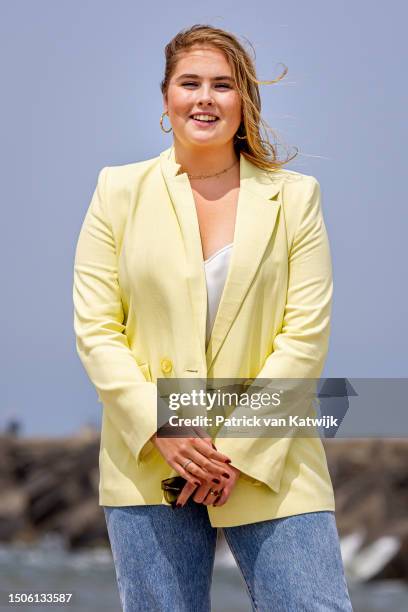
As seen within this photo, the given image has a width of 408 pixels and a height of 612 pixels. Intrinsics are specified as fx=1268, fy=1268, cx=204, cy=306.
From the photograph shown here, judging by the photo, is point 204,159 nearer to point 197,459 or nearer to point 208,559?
point 197,459

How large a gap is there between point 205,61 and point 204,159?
0.22 meters

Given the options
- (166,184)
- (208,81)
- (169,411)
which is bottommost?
(169,411)

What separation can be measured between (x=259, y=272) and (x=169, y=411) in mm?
345

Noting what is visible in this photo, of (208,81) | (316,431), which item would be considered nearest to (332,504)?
(316,431)

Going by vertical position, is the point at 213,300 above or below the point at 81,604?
above

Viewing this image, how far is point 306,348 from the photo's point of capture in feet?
8.61

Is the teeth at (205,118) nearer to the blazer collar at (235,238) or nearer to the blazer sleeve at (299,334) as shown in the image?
the blazer collar at (235,238)

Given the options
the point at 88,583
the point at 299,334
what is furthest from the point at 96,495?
the point at 299,334

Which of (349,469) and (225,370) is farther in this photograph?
(349,469)

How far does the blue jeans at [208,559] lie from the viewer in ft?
8.22

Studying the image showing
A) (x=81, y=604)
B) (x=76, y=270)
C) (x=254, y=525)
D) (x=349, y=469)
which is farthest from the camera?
(x=349, y=469)

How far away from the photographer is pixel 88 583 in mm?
14398

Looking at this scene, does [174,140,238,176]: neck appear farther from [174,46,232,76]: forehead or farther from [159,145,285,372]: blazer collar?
[174,46,232,76]: forehead

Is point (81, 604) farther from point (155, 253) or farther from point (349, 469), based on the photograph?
point (155, 253)
